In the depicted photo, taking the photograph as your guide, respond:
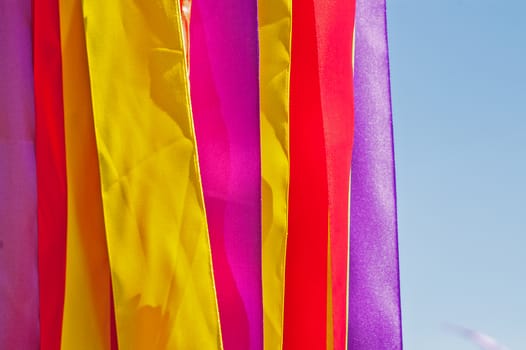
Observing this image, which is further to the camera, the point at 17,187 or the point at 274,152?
the point at 274,152

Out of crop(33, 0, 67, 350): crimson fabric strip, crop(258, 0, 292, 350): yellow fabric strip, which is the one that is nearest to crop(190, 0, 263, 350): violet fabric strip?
crop(258, 0, 292, 350): yellow fabric strip

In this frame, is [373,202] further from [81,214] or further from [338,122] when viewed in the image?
[81,214]

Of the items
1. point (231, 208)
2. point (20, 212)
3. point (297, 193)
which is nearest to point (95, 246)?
point (20, 212)

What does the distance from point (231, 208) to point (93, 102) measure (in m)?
0.34

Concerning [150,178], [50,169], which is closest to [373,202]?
[150,178]

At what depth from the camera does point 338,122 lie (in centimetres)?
224

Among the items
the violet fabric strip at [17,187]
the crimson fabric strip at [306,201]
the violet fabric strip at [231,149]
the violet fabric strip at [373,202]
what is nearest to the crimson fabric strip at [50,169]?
the violet fabric strip at [17,187]

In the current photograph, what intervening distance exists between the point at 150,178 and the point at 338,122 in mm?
483

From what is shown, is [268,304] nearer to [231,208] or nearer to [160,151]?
[231,208]

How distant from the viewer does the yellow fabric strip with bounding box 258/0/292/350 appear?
6.57 ft

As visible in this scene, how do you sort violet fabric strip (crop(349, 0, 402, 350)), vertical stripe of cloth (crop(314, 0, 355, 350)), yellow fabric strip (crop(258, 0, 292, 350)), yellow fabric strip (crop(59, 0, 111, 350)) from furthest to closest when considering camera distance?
violet fabric strip (crop(349, 0, 402, 350))
vertical stripe of cloth (crop(314, 0, 355, 350))
yellow fabric strip (crop(258, 0, 292, 350))
yellow fabric strip (crop(59, 0, 111, 350))

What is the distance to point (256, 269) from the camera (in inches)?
80.5

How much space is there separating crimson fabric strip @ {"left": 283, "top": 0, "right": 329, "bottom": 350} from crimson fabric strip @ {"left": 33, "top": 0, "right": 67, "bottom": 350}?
1.44 feet

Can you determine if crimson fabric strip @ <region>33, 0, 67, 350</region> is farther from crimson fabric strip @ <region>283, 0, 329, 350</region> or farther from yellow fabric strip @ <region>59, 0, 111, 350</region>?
crimson fabric strip @ <region>283, 0, 329, 350</region>
